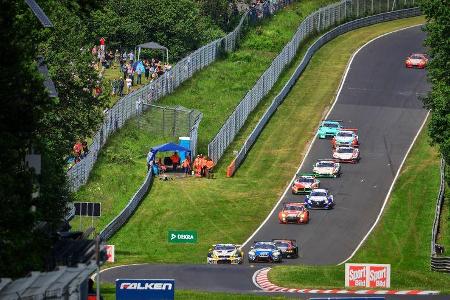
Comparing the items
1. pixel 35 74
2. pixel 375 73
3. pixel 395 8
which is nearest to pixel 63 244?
pixel 35 74

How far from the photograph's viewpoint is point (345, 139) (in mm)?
92750

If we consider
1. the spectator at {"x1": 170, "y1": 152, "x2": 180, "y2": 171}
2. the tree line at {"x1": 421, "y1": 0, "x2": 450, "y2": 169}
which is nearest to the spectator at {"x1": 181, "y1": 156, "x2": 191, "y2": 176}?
the spectator at {"x1": 170, "y1": 152, "x2": 180, "y2": 171}

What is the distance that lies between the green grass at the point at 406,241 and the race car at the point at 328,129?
547 centimetres

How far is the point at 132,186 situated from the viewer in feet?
262

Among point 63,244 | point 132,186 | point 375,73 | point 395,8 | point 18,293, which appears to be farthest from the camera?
point 395,8

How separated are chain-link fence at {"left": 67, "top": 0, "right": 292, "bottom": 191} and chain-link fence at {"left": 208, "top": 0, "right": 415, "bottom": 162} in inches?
81.8

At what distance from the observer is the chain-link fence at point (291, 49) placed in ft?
301

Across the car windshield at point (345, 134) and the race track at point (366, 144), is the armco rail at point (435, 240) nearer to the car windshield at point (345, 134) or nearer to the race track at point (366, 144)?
the race track at point (366, 144)

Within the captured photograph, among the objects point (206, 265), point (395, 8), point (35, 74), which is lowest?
point (206, 265)

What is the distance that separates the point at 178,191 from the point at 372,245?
Result: 13532 millimetres

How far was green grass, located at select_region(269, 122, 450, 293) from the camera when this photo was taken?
192 feet

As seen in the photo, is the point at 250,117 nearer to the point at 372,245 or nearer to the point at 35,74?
the point at 372,245

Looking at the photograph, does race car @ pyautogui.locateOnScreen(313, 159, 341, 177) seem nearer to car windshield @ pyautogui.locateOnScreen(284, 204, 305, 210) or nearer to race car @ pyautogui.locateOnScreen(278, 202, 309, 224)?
race car @ pyautogui.locateOnScreen(278, 202, 309, 224)

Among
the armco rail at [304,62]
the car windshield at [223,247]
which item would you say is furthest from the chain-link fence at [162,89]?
the car windshield at [223,247]
